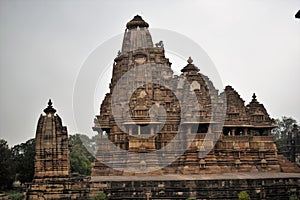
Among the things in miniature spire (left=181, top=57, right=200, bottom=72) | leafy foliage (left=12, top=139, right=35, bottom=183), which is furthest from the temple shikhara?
leafy foliage (left=12, top=139, right=35, bottom=183)

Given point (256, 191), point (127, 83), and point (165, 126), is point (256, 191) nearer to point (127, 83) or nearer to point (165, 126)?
point (165, 126)

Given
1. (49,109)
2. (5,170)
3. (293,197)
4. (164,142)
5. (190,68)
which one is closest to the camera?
(293,197)

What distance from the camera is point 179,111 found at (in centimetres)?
3147

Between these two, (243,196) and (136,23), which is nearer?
(243,196)

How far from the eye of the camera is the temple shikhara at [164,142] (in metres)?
25.5

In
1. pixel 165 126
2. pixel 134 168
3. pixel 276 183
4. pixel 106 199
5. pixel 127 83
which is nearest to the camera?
pixel 106 199

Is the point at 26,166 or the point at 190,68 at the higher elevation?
the point at 190,68

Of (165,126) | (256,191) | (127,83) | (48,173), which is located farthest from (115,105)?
(256,191)

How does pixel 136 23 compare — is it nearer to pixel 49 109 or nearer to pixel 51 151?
pixel 49 109

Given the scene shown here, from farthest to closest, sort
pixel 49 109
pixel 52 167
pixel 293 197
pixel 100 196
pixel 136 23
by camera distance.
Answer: pixel 136 23 → pixel 49 109 → pixel 293 197 → pixel 52 167 → pixel 100 196

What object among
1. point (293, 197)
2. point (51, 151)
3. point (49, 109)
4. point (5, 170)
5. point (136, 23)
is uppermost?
point (136, 23)

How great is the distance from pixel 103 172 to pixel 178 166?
4648 mm

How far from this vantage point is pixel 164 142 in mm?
30625

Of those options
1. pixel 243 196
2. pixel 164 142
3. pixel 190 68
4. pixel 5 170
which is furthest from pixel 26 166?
pixel 243 196
